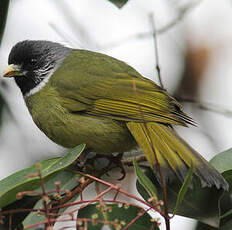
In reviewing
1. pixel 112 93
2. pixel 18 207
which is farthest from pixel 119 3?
pixel 18 207

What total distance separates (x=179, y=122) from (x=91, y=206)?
0.94m

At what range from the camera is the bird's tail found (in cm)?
266

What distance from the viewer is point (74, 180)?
10.0 ft

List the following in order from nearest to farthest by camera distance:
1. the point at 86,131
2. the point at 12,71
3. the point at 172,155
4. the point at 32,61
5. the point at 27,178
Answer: the point at 27,178, the point at 172,155, the point at 86,131, the point at 12,71, the point at 32,61

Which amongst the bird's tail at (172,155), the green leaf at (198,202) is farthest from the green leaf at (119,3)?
the green leaf at (198,202)

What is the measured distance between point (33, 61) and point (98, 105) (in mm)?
954

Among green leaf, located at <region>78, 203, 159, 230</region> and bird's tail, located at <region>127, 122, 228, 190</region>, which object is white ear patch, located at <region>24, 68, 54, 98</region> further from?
green leaf, located at <region>78, 203, 159, 230</region>

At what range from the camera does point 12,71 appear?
4.10m

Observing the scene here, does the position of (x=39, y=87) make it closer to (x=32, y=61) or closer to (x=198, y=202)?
(x=32, y=61)

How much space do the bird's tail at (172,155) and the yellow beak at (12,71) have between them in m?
1.28

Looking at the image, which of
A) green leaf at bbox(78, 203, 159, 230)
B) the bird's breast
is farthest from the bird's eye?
green leaf at bbox(78, 203, 159, 230)

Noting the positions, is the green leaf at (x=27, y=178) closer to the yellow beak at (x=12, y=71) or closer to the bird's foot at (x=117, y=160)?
the bird's foot at (x=117, y=160)

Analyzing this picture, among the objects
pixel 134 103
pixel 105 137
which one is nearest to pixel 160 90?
pixel 134 103

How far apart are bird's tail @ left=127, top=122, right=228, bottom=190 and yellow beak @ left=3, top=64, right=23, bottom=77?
4.20 feet
